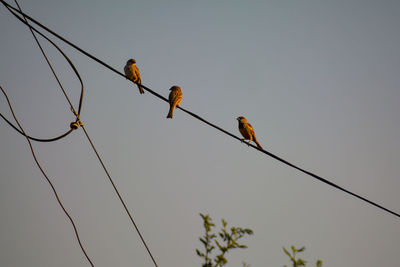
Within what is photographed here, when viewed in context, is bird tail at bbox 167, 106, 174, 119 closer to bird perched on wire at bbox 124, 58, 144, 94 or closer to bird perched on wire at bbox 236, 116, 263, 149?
bird perched on wire at bbox 236, 116, 263, 149

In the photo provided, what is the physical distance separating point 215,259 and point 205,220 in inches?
13.6

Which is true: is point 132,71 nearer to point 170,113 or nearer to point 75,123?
point 170,113

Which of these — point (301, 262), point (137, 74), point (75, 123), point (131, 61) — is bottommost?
point (301, 262)

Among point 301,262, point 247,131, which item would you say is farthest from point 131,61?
point 301,262

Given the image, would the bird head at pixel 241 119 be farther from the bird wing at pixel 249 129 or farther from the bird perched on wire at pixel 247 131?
the bird wing at pixel 249 129

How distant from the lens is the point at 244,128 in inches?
280

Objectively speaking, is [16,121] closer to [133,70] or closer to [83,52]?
[83,52]

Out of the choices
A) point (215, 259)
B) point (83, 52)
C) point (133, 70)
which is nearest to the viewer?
point (215, 259)

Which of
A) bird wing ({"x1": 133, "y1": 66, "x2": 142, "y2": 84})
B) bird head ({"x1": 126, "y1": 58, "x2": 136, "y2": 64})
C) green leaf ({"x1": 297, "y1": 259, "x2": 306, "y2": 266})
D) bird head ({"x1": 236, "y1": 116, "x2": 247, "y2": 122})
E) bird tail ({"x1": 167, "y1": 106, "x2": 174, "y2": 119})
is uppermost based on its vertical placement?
bird head ({"x1": 126, "y1": 58, "x2": 136, "y2": 64})

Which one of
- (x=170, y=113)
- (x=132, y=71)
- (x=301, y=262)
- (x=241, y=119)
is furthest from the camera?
(x=132, y=71)

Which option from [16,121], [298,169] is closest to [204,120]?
[298,169]

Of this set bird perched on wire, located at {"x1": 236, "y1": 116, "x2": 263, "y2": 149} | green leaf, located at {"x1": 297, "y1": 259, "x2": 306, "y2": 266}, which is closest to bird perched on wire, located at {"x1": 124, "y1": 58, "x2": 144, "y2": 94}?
bird perched on wire, located at {"x1": 236, "y1": 116, "x2": 263, "y2": 149}

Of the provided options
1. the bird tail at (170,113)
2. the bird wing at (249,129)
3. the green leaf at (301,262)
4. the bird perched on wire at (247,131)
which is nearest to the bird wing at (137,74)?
the bird tail at (170,113)

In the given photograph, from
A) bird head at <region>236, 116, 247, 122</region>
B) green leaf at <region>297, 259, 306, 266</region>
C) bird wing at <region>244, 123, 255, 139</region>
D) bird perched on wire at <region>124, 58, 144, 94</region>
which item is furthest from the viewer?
bird perched on wire at <region>124, 58, 144, 94</region>
